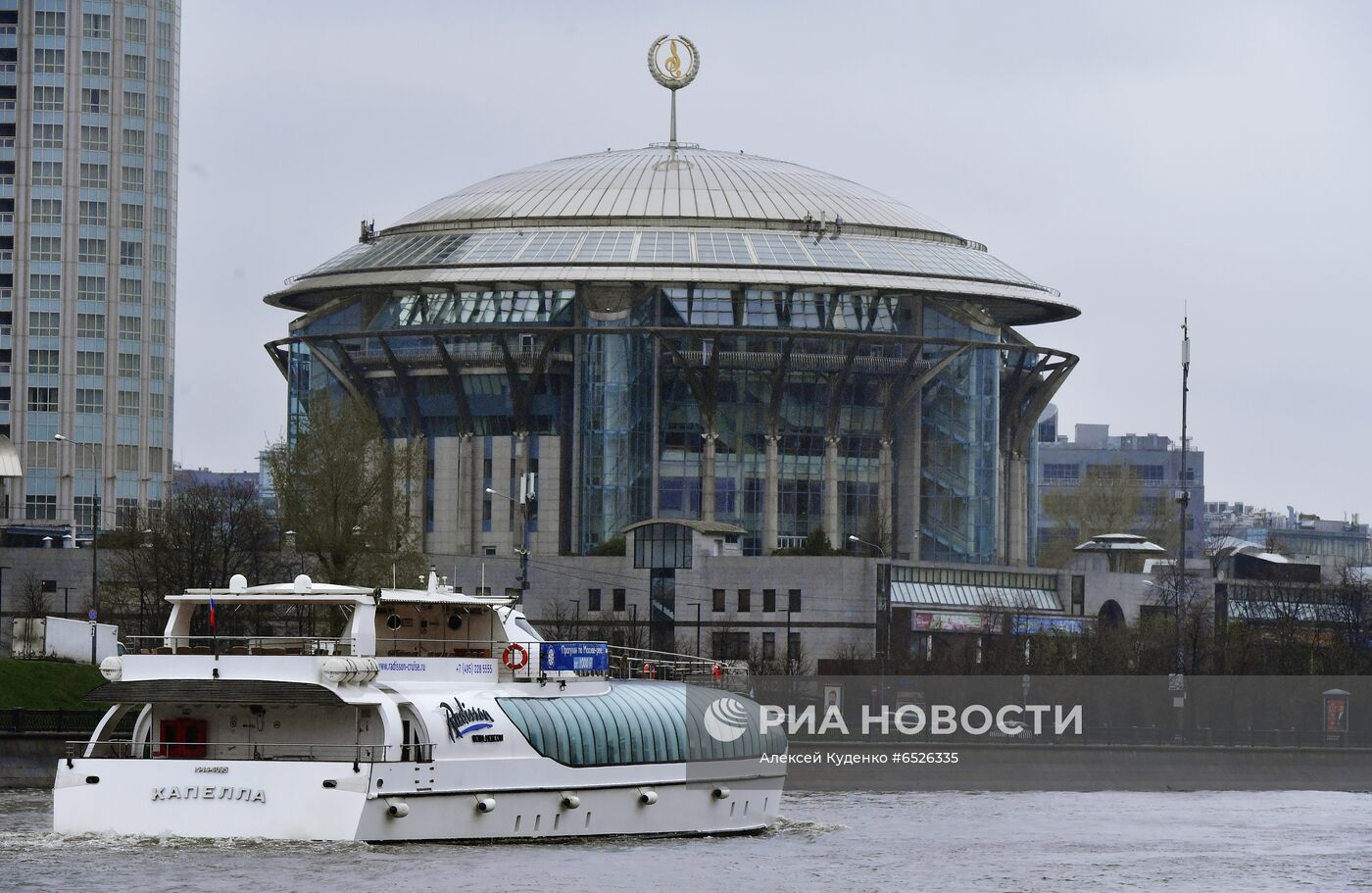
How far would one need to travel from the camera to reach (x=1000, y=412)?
567 ft

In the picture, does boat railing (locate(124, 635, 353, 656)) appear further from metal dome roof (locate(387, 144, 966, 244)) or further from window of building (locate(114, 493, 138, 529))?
window of building (locate(114, 493, 138, 529))

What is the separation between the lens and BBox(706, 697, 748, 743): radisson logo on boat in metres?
60.9

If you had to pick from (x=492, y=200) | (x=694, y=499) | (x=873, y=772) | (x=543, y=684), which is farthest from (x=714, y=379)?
(x=543, y=684)

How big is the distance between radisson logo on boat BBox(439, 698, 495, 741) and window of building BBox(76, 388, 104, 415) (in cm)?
14033

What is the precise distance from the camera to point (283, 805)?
51531 millimetres

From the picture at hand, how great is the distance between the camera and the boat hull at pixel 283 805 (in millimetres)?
51469

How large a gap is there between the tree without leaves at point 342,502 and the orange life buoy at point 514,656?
44.8 meters

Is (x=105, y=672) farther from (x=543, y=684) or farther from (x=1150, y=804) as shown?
(x=1150, y=804)

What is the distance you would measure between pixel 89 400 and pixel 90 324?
16.5 feet

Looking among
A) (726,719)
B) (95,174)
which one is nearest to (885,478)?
(95,174)

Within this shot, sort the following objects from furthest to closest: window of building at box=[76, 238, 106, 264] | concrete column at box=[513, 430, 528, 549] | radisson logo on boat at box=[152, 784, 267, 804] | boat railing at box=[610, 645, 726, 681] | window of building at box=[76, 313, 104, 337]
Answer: window of building at box=[76, 313, 104, 337] → window of building at box=[76, 238, 106, 264] → concrete column at box=[513, 430, 528, 549] → boat railing at box=[610, 645, 726, 681] → radisson logo on boat at box=[152, 784, 267, 804]

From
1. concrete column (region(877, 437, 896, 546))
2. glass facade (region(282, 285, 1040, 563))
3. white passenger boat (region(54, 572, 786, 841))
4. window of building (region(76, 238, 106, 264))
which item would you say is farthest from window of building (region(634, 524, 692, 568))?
white passenger boat (region(54, 572, 786, 841))

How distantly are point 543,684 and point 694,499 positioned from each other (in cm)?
10516

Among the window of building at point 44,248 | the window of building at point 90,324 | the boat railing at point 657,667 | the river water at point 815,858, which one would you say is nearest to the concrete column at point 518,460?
the window of building at point 90,324
